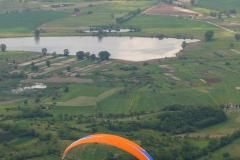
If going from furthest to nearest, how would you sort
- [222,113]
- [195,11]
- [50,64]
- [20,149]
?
[195,11], [50,64], [222,113], [20,149]

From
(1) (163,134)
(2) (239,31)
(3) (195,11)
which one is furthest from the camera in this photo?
(3) (195,11)

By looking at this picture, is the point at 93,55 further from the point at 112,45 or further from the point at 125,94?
the point at 125,94

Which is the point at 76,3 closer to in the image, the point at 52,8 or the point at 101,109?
the point at 52,8

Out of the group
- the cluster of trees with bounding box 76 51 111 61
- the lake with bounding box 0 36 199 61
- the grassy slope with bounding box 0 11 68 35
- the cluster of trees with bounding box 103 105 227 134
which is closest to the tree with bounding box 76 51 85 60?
the cluster of trees with bounding box 76 51 111 61

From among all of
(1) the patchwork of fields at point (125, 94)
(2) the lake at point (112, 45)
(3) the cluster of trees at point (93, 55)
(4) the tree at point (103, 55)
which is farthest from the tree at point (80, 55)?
(2) the lake at point (112, 45)

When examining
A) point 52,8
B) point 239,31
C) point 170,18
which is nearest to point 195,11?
point 170,18

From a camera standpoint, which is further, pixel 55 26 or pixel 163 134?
pixel 55 26

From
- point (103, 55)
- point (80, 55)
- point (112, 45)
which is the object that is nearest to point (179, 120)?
point (103, 55)

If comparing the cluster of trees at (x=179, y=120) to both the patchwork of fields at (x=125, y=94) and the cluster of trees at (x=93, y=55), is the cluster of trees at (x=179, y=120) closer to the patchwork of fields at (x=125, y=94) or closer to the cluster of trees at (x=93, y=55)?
the patchwork of fields at (x=125, y=94)
